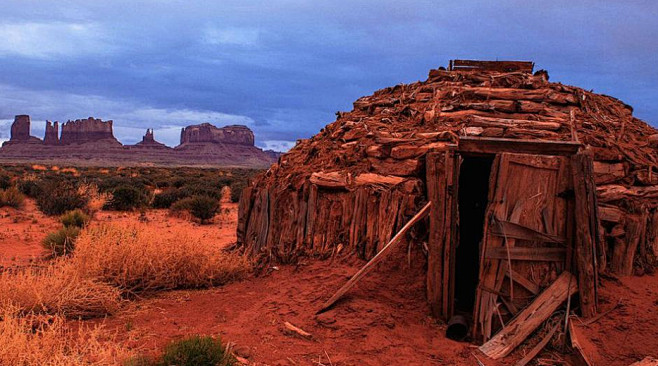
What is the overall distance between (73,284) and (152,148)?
93.1m

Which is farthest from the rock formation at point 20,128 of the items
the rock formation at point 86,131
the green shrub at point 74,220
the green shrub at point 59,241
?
the green shrub at point 59,241

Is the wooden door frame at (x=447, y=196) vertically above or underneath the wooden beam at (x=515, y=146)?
underneath

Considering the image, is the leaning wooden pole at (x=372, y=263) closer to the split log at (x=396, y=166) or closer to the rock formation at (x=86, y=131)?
the split log at (x=396, y=166)

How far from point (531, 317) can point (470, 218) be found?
9.17ft

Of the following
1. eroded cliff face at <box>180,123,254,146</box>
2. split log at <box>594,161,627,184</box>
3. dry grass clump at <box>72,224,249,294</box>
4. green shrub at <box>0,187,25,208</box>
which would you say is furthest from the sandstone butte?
split log at <box>594,161,627,184</box>

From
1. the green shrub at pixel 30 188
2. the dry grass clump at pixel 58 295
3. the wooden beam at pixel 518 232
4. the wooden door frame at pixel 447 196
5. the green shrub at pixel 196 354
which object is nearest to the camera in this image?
the green shrub at pixel 196 354

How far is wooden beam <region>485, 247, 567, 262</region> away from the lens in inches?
207

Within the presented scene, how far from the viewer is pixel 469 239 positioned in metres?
7.68

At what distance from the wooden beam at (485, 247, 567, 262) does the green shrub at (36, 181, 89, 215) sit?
1267 centimetres

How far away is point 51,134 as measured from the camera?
101375mm

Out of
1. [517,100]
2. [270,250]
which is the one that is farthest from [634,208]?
[270,250]

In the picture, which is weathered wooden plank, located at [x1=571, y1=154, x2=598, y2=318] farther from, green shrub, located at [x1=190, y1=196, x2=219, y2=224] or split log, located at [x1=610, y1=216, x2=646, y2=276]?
green shrub, located at [x1=190, y1=196, x2=219, y2=224]

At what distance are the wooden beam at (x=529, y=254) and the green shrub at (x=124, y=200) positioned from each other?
1334 cm

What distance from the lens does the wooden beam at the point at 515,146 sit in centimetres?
529
